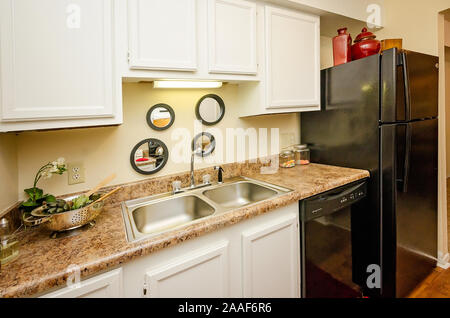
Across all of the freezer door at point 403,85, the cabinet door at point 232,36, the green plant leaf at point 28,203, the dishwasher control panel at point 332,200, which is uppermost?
the cabinet door at point 232,36

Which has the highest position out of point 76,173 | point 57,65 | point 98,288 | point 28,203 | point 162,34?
point 162,34

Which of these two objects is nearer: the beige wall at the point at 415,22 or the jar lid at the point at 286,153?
the beige wall at the point at 415,22

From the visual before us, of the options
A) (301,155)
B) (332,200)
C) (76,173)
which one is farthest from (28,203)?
(301,155)

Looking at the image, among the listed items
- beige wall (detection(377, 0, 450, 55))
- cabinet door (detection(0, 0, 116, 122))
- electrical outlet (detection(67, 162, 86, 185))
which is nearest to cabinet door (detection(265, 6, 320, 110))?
beige wall (detection(377, 0, 450, 55))

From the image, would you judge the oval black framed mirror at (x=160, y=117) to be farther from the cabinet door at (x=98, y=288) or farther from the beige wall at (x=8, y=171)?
the cabinet door at (x=98, y=288)

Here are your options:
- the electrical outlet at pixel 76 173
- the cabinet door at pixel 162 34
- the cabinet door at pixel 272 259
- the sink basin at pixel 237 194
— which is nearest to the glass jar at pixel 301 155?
the sink basin at pixel 237 194

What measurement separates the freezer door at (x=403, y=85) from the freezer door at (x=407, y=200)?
0.08 metres

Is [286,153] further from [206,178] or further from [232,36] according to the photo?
[232,36]

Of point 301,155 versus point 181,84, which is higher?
point 181,84

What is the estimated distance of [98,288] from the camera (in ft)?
2.62

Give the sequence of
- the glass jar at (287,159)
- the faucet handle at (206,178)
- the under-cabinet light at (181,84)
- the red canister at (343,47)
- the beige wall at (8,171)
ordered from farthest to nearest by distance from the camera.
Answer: the glass jar at (287,159), the red canister at (343,47), the faucet handle at (206,178), the under-cabinet light at (181,84), the beige wall at (8,171)

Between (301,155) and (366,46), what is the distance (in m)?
0.94

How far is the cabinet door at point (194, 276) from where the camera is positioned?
3.01ft
